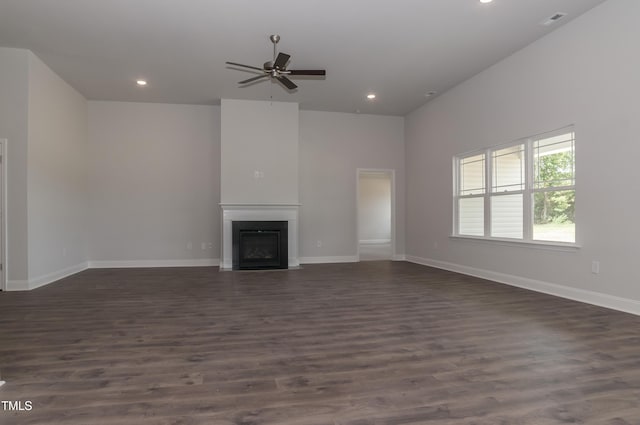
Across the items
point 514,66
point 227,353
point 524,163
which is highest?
point 514,66

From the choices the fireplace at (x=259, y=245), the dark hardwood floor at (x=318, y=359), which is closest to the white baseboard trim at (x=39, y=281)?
the dark hardwood floor at (x=318, y=359)

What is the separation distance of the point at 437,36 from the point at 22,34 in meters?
5.07

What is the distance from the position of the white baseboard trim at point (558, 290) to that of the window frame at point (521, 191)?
0.50 m

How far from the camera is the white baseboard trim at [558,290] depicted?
140 inches

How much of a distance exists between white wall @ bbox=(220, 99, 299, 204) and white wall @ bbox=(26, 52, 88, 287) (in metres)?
2.50

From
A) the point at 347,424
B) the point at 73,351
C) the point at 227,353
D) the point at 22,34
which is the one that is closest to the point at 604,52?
the point at 347,424

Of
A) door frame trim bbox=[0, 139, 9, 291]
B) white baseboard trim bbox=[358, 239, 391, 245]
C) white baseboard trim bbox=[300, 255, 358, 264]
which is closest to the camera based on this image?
door frame trim bbox=[0, 139, 9, 291]

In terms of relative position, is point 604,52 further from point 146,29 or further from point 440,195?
point 146,29

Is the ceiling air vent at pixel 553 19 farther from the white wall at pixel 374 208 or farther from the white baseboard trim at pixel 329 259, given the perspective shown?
the white wall at pixel 374 208

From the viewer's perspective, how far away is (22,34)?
432cm

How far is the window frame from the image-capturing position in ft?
14.4

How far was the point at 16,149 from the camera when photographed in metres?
4.75

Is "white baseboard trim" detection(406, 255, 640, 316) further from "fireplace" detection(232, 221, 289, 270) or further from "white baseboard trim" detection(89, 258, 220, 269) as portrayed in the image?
"white baseboard trim" detection(89, 258, 220, 269)

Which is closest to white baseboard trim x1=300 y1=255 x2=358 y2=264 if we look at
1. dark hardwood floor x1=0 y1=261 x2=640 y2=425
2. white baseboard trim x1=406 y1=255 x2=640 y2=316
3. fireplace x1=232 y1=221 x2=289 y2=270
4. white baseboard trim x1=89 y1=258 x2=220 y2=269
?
fireplace x1=232 y1=221 x2=289 y2=270
